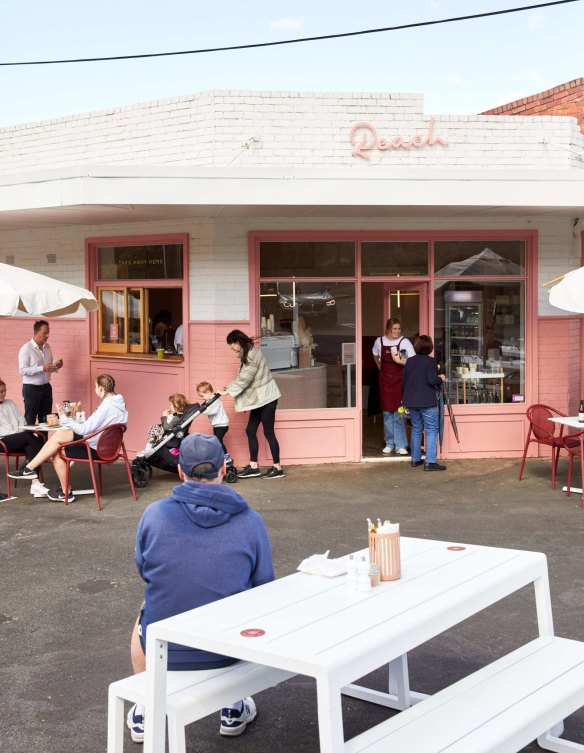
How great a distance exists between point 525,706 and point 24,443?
792cm

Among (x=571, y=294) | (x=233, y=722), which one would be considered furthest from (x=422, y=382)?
(x=233, y=722)

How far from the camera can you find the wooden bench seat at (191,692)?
390 centimetres

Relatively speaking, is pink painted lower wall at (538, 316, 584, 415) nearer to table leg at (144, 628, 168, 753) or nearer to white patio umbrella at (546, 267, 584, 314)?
white patio umbrella at (546, 267, 584, 314)

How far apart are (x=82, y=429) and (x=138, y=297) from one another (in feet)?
11.0

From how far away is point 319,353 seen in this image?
41.8 feet

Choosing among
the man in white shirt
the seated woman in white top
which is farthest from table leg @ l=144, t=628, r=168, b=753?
the man in white shirt

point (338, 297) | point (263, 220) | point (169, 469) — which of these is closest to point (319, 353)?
point (338, 297)

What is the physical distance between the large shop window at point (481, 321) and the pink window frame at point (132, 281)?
10.6 ft

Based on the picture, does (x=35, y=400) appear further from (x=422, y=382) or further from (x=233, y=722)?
(x=233, y=722)

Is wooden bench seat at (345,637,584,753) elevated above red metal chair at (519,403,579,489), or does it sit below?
below

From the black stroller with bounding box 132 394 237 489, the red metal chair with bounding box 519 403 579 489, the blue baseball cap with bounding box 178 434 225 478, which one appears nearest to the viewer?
the blue baseball cap with bounding box 178 434 225 478

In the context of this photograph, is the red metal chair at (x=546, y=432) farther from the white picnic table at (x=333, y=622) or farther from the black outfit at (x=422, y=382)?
the white picnic table at (x=333, y=622)

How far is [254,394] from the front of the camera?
11.7 meters
